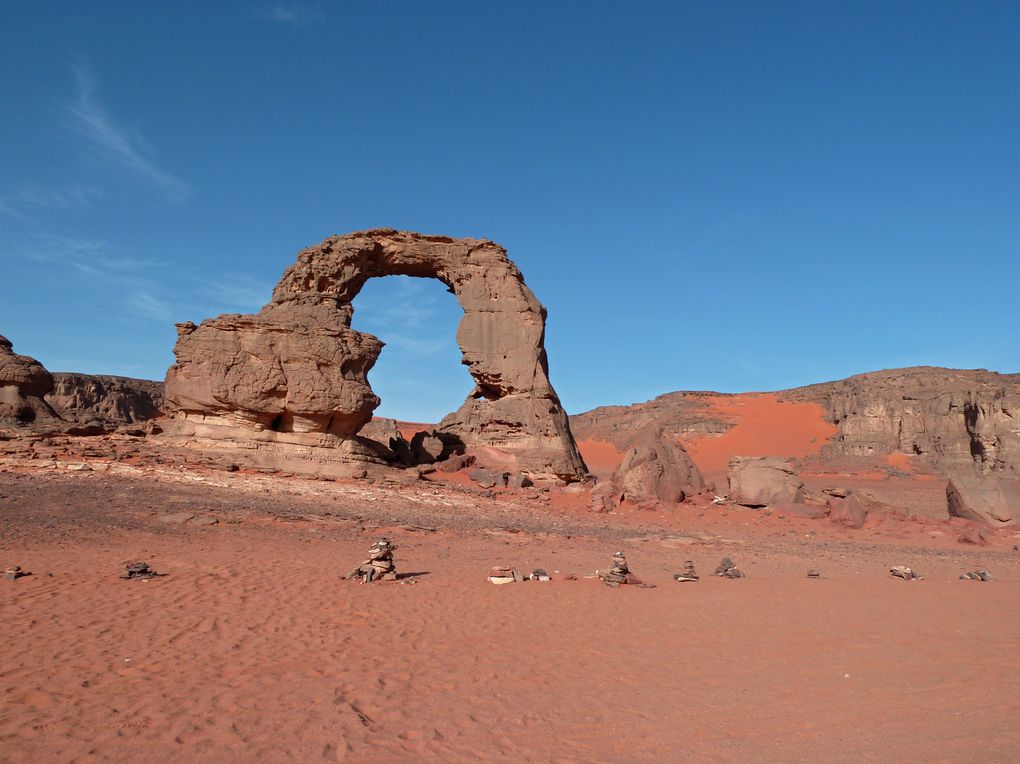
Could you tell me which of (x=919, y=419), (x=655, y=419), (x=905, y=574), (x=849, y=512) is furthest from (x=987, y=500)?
(x=655, y=419)

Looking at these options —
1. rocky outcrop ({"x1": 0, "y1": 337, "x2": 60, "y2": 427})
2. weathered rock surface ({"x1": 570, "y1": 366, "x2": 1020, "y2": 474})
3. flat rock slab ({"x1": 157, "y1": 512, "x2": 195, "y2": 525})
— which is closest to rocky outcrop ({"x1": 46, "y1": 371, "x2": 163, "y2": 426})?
rocky outcrop ({"x1": 0, "y1": 337, "x2": 60, "y2": 427})

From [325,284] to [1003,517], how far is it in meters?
23.2

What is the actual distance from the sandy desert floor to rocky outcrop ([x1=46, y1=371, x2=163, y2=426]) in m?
29.9

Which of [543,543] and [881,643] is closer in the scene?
[881,643]

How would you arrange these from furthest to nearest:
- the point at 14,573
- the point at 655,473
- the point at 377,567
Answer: the point at 655,473 → the point at 377,567 → the point at 14,573

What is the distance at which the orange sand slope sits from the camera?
163 ft

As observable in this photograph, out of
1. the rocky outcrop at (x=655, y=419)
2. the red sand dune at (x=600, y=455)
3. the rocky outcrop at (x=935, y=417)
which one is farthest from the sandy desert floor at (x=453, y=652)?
the rocky outcrop at (x=655, y=419)

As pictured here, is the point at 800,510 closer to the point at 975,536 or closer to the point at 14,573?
the point at 975,536

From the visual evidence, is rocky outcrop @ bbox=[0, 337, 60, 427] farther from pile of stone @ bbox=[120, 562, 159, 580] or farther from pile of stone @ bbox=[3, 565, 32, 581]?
pile of stone @ bbox=[120, 562, 159, 580]

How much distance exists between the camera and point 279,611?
303 inches

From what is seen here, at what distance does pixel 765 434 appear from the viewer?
53438 mm

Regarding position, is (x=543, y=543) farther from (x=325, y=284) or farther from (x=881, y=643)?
(x=325, y=284)

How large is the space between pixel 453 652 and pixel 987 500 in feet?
61.3


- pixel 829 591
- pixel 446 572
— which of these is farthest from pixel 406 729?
pixel 829 591
